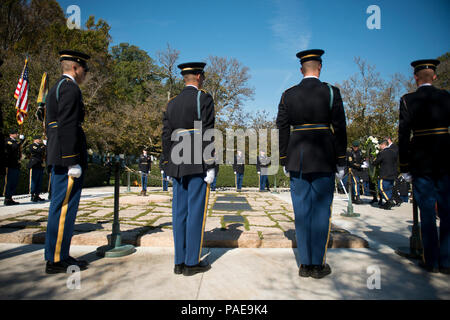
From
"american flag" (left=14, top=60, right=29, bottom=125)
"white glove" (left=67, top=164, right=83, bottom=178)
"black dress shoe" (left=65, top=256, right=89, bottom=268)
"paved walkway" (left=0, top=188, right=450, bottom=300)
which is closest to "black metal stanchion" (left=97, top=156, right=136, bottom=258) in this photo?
"paved walkway" (left=0, top=188, right=450, bottom=300)

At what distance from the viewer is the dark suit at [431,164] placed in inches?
117

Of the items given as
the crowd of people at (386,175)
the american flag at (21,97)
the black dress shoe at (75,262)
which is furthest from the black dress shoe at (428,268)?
the american flag at (21,97)

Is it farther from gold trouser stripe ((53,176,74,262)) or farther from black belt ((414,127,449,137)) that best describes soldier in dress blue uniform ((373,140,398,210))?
gold trouser stripe ((53,176,74,262))

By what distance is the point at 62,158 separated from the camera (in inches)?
111

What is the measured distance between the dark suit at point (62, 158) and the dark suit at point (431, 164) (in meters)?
3.51

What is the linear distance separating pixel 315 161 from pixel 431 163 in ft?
4.05

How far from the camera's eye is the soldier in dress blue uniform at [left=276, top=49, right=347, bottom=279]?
2.85 meters

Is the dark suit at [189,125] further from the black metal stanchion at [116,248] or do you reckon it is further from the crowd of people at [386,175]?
the crowd of people at [386,175]

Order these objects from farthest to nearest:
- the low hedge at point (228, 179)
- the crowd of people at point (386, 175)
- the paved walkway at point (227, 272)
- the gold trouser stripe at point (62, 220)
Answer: the low hedge at point (228, 179)
the crowd of people at point (386, 175)
the gold trouser stripe at point (62, 220)
the paved walkway at point (227, 272)

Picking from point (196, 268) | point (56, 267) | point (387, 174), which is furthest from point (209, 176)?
point (387, 174)

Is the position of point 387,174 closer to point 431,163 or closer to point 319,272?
point 431,163

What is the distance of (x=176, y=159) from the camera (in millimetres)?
2982

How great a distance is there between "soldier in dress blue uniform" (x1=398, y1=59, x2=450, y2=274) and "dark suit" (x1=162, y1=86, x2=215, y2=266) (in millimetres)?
2160
